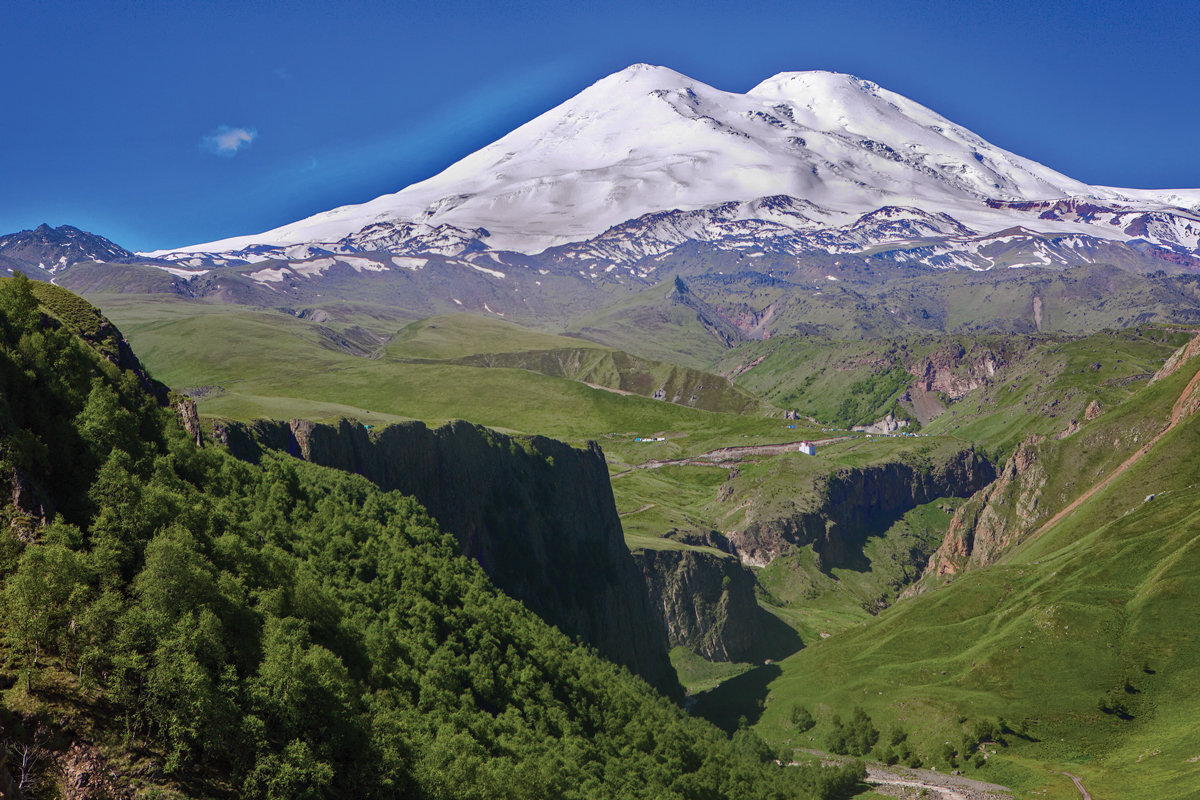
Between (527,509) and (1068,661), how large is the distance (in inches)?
3863

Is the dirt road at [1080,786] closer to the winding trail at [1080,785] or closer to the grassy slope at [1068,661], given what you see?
the winding trail at [1080,785]

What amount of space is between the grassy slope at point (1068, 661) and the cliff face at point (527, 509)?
37496 mm

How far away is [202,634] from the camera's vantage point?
4712 cm

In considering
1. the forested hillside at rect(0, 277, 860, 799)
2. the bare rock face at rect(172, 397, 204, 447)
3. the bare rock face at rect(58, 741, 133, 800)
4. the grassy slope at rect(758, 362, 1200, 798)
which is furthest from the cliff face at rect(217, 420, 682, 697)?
the bare rock face at rect(58, 741, 133, 800)

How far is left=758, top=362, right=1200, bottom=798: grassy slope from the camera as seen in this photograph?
440ft

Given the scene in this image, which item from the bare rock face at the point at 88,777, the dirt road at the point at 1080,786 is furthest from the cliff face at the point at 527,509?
the dirt road at the point at 1080,786

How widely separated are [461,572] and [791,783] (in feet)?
213

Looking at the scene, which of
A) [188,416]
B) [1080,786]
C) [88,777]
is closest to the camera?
[88,777]

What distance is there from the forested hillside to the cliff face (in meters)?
26.8

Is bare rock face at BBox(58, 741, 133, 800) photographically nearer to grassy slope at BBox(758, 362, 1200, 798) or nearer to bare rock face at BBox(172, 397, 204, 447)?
bare rock face at BBox(172, 397, 204, 447)

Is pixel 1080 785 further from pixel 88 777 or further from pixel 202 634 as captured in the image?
pixel 88 777

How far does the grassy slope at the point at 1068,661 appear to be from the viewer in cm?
13412

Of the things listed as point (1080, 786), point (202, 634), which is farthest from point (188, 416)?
point (1080, 786)

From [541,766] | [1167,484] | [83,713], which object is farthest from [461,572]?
[1167,484]
